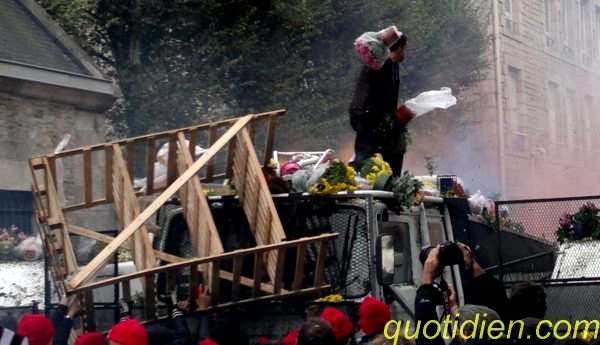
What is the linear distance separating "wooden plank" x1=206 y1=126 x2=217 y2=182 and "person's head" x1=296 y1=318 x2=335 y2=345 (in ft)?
8.85

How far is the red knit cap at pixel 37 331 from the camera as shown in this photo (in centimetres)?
648

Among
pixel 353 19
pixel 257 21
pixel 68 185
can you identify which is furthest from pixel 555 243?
pixel 353 19

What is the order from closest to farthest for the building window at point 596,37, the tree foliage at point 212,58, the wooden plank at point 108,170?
1. the wooden plank at point 108,170
2. the tree foliage at point 212,58
3. the building window at point 596,37

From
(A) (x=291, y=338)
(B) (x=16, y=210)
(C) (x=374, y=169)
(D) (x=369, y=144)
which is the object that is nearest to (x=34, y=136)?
(B) (x=16, y=210)

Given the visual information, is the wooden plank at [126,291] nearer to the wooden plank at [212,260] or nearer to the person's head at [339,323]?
the wooden plank at [212,260]

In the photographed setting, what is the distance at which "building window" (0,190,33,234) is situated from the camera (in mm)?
15430

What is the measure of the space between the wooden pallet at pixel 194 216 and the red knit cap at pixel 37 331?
36 centimetres

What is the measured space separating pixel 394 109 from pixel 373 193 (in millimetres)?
1417

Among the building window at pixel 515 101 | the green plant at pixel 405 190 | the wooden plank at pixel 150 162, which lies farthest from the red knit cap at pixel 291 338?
the building window at pixel 515 101

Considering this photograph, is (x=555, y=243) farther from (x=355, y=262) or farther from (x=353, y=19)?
(x=353, y=19)

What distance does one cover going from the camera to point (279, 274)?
7141 millimetres

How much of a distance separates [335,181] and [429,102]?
5.08 feet

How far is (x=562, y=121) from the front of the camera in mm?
33188

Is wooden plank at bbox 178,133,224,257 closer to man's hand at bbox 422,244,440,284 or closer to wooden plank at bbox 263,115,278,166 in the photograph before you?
wooden plank at bbox 263,115,278,166
